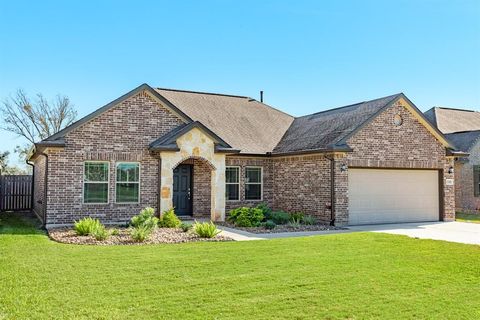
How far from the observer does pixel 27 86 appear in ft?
126

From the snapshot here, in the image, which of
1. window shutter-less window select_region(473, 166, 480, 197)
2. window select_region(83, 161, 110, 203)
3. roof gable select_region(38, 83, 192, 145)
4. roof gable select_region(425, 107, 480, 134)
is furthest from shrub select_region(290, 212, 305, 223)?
roof gable select_region(425, 107, 480, 134)

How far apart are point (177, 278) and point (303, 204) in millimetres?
10988

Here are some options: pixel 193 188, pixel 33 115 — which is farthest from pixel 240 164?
pixel 33 115

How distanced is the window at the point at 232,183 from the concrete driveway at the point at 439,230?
5.53 metres

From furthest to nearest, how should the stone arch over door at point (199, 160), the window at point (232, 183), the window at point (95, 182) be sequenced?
1. the window at point (232, 183)
2. the stone arch over door at point (199, 160)
3. the window at point (95, 182)

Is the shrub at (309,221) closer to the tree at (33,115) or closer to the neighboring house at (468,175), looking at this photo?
the neighboring house at (468,175)

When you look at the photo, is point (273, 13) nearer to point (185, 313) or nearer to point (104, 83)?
point (185, 313)

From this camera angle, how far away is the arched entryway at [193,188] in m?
17.5

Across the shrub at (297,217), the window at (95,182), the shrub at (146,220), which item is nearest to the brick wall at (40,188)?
the window at (95,182)

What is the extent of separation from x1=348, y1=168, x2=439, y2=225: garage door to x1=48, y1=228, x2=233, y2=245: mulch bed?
6.92 meters

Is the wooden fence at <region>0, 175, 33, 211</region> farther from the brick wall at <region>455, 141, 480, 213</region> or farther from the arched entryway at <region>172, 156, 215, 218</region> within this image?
the brick wall at <region>455, 141, 480, 213</region>

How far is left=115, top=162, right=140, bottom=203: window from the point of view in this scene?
15430 millimetres

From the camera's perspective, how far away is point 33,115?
39.3 m

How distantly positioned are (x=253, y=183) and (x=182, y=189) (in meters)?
3.49
